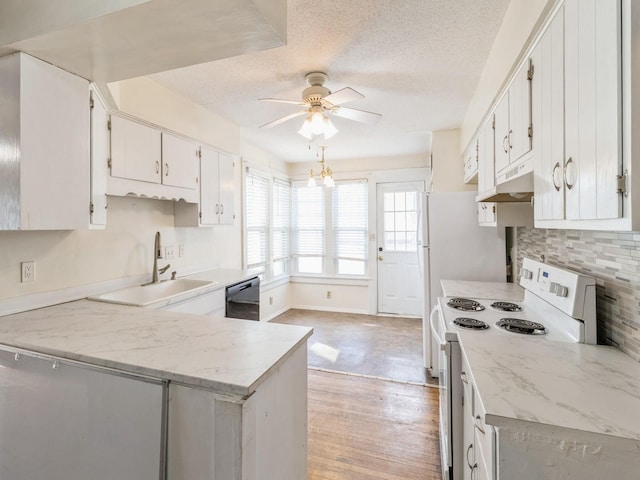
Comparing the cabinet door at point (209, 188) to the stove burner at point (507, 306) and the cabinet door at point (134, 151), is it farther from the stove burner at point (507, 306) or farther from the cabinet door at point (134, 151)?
the stove burner at point (507, 306)

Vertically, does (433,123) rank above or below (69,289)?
above

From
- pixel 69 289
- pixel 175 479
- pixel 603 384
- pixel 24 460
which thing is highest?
pixel 69 289

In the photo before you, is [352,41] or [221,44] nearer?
[221,44]

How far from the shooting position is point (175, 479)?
3.24 feet

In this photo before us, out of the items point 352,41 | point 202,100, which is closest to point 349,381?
point 352,41

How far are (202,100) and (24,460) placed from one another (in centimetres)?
266

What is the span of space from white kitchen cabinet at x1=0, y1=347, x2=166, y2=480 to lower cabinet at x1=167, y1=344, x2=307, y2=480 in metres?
0.06

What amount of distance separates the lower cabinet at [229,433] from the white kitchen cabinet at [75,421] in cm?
6

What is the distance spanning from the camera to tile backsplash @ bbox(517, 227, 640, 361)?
112cm

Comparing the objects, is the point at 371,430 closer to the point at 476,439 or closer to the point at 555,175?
the point at 476,439

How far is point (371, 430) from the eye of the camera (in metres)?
2.14

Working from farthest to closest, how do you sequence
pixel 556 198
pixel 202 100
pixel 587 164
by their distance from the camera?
pixel 202 100 → pixel 556 198 → pixel 587 164

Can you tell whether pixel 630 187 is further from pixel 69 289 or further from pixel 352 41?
pixel 69 289

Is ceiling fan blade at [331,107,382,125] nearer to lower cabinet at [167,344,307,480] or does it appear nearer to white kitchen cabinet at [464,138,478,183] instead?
white kitchen cabinet at [464,138,478,183]
